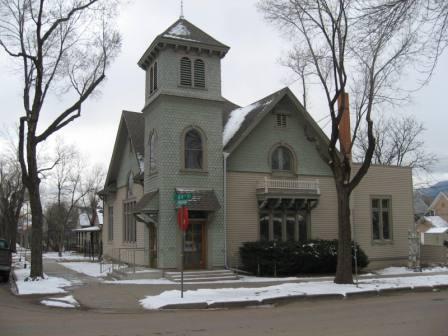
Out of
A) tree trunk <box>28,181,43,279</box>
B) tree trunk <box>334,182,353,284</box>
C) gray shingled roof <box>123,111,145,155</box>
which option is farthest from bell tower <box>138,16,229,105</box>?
tree trunk <box>334,182,353,284</box>

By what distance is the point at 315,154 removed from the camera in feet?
87.5

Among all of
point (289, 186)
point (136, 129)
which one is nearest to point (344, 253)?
point (289, 186)

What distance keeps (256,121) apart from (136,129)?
7732 millimetres

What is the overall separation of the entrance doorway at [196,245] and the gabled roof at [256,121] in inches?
144

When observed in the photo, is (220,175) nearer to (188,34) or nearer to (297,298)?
(188,34)

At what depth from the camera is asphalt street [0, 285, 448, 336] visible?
10.5 metres

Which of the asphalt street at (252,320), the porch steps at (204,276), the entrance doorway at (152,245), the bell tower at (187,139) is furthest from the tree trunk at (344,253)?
the entrance doorway at (152,245)

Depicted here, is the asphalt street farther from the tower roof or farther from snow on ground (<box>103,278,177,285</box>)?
the tower roof

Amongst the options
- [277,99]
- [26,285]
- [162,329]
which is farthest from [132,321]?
[277,99]

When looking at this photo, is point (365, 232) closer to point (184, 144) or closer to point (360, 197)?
point (360, 197)

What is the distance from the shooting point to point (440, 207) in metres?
85.9

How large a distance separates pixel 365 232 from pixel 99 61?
1558 centimetres

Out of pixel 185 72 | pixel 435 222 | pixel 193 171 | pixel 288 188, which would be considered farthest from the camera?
pixel 435 222

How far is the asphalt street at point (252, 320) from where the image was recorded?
1047 cm
